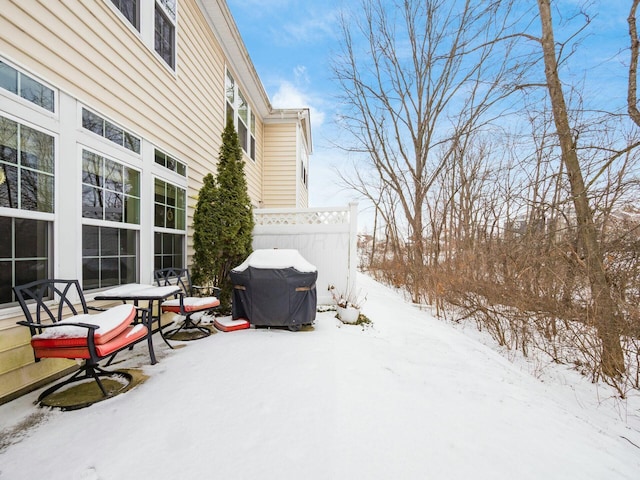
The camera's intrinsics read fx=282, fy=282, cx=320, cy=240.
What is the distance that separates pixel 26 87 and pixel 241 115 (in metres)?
5.45

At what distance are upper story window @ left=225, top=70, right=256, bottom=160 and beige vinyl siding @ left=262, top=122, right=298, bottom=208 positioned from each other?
96cm

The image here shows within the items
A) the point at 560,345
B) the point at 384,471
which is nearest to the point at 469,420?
the point at 384,471

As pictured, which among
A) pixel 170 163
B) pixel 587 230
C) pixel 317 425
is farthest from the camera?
pixel 170 163

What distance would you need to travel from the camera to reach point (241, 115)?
289 inches

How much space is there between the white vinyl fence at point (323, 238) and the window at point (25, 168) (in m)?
3.29

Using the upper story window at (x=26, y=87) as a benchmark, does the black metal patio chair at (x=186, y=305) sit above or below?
below

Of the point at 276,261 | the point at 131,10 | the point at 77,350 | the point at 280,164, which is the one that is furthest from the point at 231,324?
the point at 280,164

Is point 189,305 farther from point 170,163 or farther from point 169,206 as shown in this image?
point 170,163

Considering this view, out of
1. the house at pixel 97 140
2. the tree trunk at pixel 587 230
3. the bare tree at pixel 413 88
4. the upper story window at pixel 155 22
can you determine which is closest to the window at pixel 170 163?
the house at pixel 97 140

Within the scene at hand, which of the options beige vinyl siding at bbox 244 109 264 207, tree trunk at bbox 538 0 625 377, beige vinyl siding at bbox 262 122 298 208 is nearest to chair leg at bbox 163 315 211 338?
beige vinyl siding at bbox 244 109 264 207

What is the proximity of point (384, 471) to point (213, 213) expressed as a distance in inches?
154

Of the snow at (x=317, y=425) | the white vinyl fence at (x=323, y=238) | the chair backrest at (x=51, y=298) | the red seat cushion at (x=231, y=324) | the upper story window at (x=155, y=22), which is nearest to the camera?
the snow at (x=317, y=425)

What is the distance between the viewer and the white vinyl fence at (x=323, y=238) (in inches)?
213

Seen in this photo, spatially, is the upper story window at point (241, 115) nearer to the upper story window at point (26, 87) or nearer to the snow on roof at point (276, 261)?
the snow on roof at point (276, 261)
